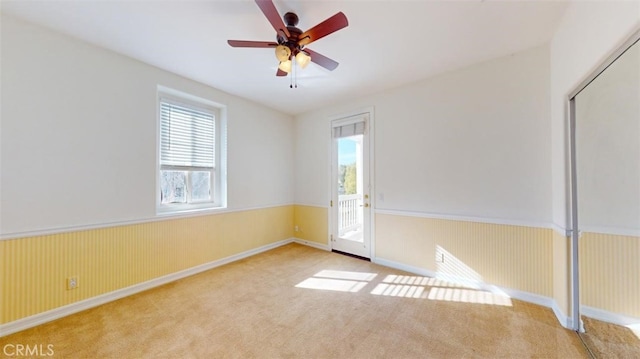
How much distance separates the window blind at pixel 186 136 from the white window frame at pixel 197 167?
4 centimetres

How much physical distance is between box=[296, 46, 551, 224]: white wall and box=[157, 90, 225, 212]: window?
238 centimetres

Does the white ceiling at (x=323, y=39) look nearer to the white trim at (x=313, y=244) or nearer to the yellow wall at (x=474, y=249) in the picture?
the yellow wall at (x=474, y=249)

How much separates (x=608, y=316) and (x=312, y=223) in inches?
141

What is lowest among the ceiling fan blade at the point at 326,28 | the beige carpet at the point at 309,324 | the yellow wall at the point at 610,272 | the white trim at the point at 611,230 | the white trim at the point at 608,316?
the beige carpet at the point at 309,324

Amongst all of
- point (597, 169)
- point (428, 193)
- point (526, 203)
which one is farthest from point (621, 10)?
point (428, 193)

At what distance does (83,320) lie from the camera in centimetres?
212

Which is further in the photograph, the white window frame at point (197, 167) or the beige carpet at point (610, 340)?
the white window frame at point (197, 167)

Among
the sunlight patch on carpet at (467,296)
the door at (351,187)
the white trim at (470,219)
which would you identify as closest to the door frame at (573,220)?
the white trim at (470,219)

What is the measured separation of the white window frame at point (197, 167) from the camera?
295cm

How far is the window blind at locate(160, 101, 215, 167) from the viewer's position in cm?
304

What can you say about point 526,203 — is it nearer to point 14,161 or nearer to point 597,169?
point 597,169

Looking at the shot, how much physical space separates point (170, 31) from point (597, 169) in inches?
148

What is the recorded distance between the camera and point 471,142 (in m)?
2.76

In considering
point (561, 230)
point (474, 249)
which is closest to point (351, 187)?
point (474, 249)
